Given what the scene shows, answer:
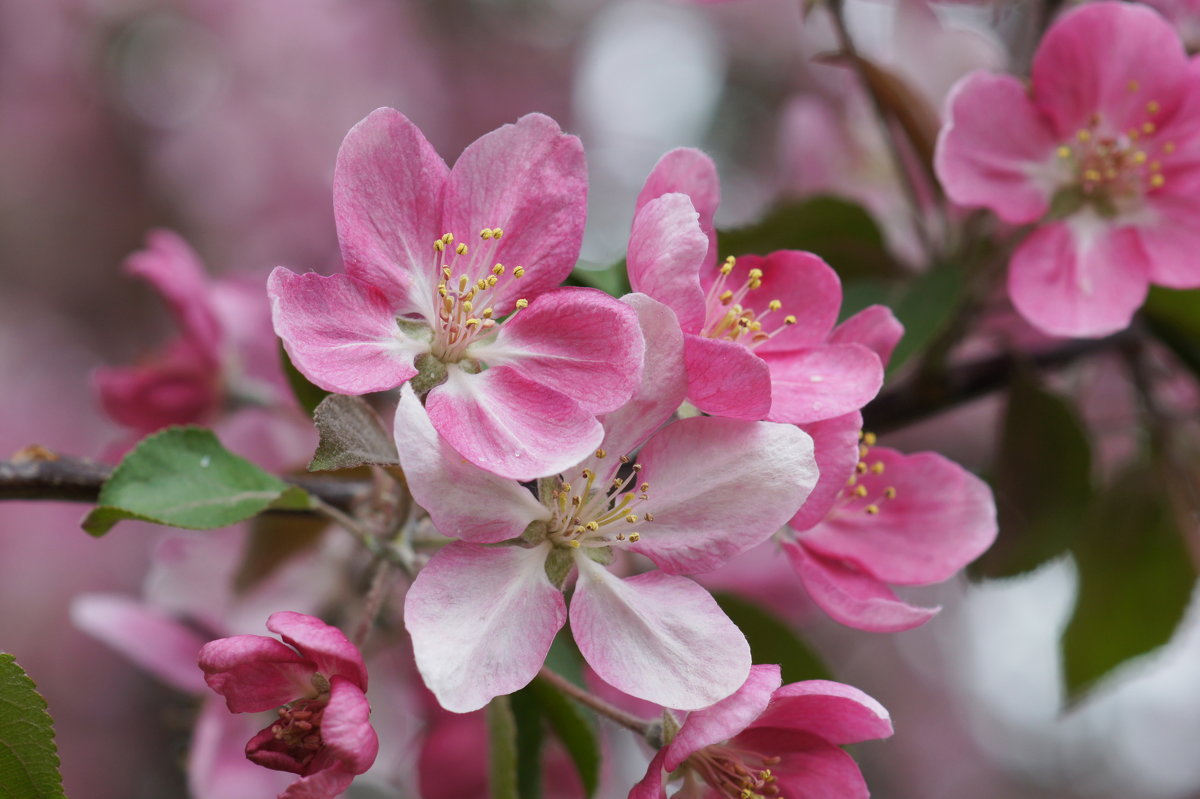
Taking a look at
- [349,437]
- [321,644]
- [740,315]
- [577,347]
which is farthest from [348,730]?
[740,315]

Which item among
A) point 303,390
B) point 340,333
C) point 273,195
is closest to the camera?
point 340,333

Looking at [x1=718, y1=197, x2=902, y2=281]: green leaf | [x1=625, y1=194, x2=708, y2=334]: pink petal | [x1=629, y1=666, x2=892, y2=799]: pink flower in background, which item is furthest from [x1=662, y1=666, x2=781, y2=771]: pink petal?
[x1=718, y1=197, x2=902, y2=281]: green leaf

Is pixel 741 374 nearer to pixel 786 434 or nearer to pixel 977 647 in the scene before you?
pixel 786 434

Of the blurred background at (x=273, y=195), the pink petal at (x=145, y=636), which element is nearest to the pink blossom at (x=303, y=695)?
the pink petal at (x=145, y=636)

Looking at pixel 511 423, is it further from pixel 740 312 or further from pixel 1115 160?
pixel 1115 160

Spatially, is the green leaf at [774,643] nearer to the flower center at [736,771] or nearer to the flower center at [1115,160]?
the flower center at [736,771]
